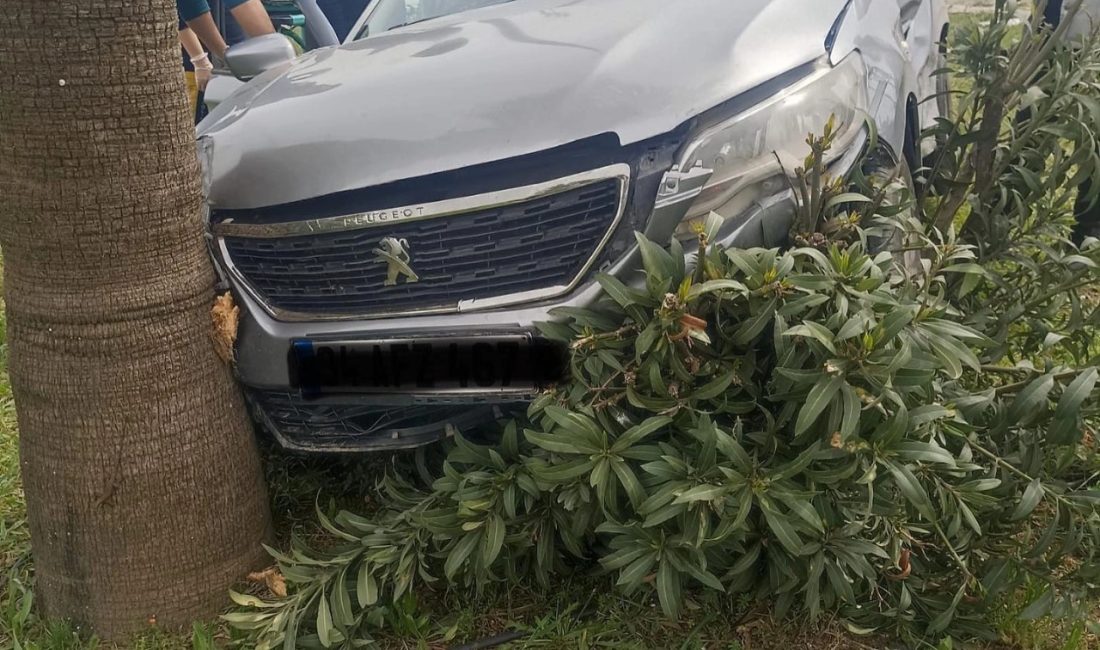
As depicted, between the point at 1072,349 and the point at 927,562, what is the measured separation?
763 millimetres

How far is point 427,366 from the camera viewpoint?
7.61 feet

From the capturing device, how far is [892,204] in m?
2.39

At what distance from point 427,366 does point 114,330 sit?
2.46 feet

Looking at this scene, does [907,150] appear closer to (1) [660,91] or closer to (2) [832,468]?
(1) [660,91]

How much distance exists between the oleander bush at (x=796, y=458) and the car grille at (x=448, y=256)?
0.16 meters

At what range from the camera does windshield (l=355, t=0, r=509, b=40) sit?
3355mm

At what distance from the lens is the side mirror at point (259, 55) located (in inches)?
131

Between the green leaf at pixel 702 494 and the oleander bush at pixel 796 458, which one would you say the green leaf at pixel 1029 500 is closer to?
the oleander bush at pixel 796 458

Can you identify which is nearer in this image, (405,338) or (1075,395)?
(1075,395)

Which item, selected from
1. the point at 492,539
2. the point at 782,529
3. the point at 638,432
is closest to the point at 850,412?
the point at 782,529

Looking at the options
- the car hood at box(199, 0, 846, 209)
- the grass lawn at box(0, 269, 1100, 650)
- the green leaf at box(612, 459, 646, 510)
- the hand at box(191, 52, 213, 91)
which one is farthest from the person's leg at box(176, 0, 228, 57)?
the green leaf at box(612, 459, 646, 510)

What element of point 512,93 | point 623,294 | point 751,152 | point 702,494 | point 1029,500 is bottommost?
point 1029,500

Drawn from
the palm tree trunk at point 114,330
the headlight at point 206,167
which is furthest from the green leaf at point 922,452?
the headlight at point 206,167

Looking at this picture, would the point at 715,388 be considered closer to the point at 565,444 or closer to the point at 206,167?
the point at 565,444
